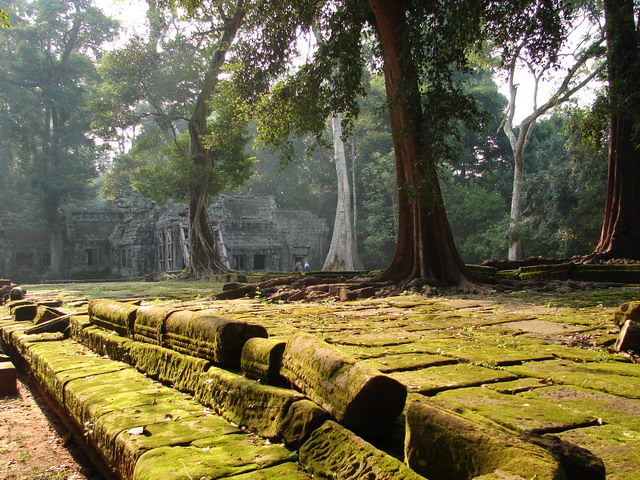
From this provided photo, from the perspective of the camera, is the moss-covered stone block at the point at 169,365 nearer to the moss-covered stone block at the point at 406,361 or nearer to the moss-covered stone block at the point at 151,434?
the moss-covered stone block at the point at 151,434

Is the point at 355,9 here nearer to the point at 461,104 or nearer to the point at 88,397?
the point at 461,104

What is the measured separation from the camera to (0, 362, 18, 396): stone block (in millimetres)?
4211

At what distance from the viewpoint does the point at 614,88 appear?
388 inches

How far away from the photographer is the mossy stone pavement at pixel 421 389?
1749 mm

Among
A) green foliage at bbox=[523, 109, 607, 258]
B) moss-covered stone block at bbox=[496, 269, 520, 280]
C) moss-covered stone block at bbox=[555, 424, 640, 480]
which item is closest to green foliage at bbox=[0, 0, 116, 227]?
green foliage at bbox=[523, 109, 607, 258]

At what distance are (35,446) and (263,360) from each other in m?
1.59

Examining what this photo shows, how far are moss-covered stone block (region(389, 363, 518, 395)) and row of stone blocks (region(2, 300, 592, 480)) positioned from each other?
478 millimetres

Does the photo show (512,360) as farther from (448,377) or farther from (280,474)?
(280,474)

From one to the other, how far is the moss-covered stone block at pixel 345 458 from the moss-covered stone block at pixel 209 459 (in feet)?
0.40

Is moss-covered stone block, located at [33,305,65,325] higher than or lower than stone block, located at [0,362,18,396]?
higher

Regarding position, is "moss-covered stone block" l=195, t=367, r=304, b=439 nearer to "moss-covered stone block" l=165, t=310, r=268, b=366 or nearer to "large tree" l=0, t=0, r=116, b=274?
"moss-covered stone block" l=165, t=310, r=268, b=366

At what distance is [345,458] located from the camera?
167cm

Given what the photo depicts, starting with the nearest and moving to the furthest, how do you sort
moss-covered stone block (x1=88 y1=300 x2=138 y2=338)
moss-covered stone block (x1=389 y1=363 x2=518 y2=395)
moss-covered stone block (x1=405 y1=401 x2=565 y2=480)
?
1. moss-covered stone block (x1=405 y1=401 x2=565 y2=480)
2. moss-covered stone block (x1=389 y1=363 x2=518 y2=395)
3. moss-covered stone block (x1=88 y1=300 x2=138 y2=338)

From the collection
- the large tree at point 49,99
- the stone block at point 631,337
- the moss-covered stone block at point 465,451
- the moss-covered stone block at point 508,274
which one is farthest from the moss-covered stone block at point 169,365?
the large tree at point 49,99
